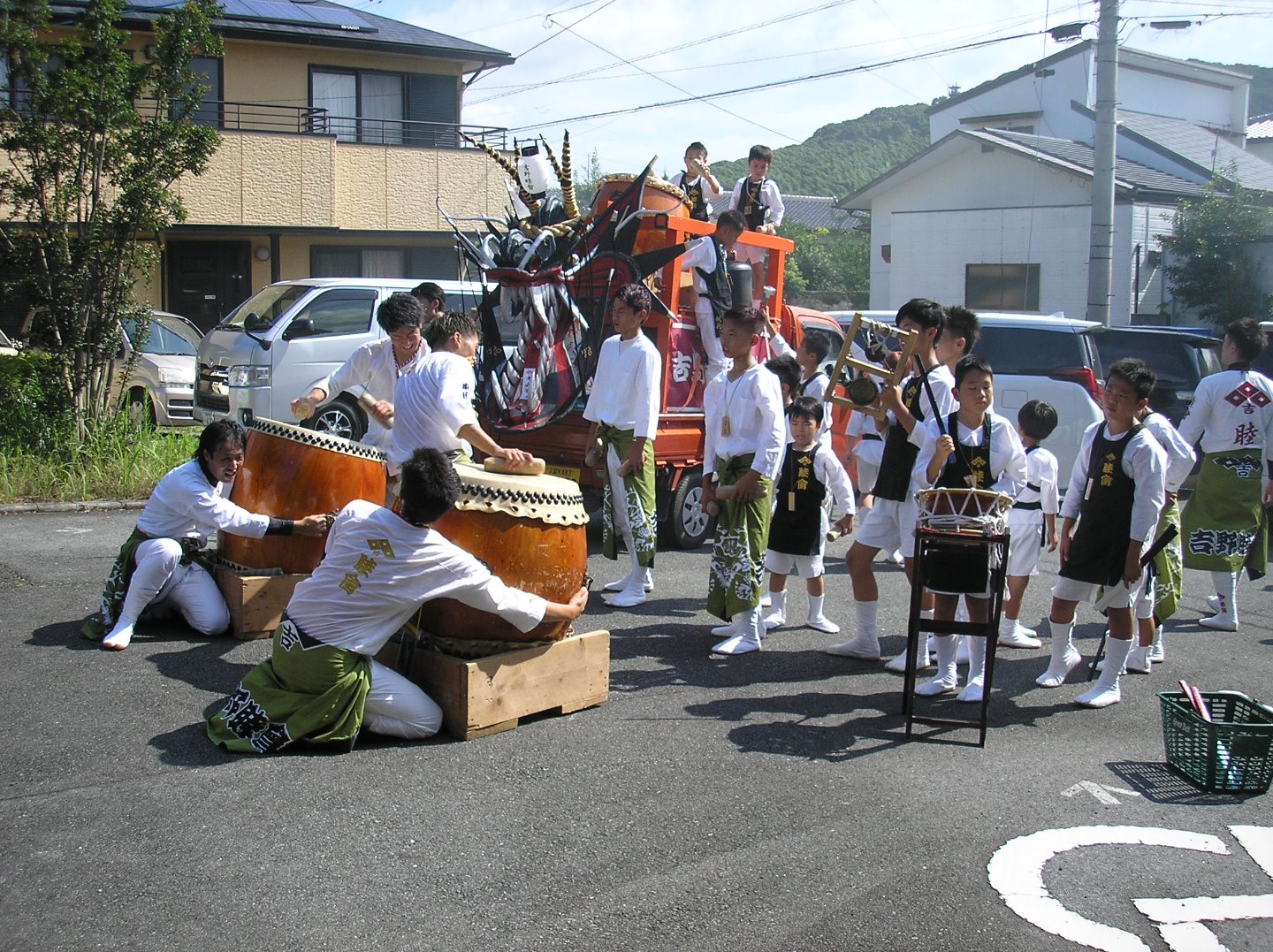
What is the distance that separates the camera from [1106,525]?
597 centimetres

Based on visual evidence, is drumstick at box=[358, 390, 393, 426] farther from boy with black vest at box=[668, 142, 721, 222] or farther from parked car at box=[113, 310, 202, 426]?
parked car at box=[113, 310, 202, 426]

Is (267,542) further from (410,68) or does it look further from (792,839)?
(410,68)

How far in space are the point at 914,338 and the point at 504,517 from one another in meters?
2.21

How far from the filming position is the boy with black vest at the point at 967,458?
19.4ft

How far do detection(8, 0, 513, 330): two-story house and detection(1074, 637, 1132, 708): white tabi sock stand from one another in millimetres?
16847

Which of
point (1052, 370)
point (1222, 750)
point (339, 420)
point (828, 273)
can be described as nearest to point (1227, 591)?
point (1222, 750)

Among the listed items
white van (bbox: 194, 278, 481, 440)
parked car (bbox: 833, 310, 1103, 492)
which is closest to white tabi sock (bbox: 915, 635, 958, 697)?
parked car (bbox: 833, 310, 1103, 492)

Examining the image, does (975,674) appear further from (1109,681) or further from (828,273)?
(828,273)

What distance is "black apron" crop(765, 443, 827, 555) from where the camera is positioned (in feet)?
23.3

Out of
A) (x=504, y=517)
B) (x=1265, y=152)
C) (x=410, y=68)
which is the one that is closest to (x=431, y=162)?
(x=410, y=68)

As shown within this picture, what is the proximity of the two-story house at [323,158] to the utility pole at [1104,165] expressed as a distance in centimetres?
1078

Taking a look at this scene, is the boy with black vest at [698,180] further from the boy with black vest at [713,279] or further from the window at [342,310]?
the window at [342,310]

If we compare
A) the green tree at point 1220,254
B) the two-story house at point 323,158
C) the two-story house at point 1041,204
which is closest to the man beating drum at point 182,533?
the two-story house at point 323,158

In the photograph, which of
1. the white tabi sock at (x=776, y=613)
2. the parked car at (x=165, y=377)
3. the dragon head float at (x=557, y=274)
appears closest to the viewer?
the white tabi sock at (x=776, y=613)
